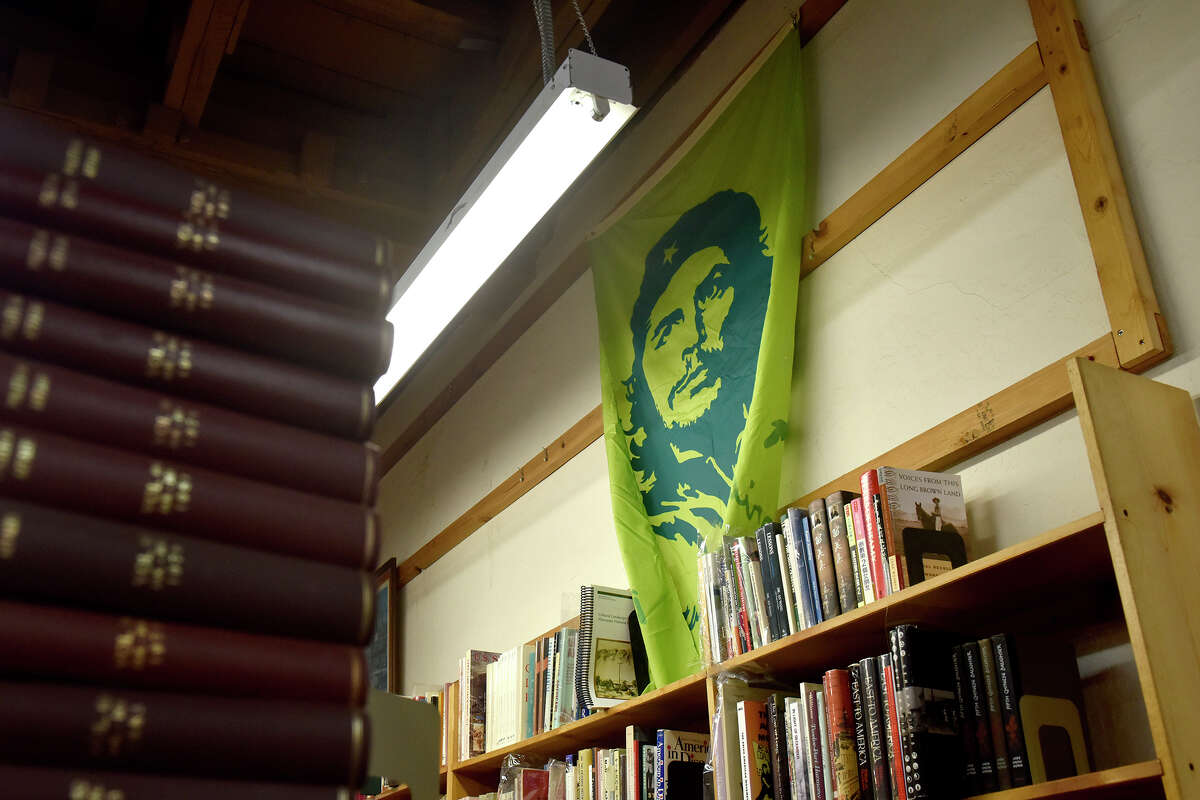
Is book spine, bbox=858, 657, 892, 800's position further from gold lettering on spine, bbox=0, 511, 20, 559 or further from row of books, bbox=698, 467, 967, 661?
gold lettering on spine, bbox=0, 511, 20, 559

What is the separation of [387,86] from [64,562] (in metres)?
3.43

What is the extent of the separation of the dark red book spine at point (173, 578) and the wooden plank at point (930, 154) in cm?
187

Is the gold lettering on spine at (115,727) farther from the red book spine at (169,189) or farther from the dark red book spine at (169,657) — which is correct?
the red book spine at (169,189)

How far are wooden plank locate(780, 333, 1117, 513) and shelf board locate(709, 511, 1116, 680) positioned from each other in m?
0.33

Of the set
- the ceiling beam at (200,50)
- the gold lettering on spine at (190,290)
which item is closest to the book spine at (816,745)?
the gold lettering on spine at (190,290)

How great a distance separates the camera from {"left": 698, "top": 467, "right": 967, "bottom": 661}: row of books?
1844mm

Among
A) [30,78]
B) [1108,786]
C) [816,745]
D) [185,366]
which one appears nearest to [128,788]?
[185,366]

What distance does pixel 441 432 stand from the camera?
14.7 feet

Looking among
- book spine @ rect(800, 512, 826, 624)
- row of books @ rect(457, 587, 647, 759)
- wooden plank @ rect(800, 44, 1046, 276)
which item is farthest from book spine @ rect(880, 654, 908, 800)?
wooden plank @ rect(800, 44, 1046, 276)

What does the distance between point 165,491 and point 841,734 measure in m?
1.40

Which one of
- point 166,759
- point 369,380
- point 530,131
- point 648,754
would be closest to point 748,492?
point 648,754

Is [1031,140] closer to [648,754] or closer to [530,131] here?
[530,131]

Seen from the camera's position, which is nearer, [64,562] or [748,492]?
[64,562]

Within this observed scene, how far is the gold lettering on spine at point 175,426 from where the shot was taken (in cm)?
65
